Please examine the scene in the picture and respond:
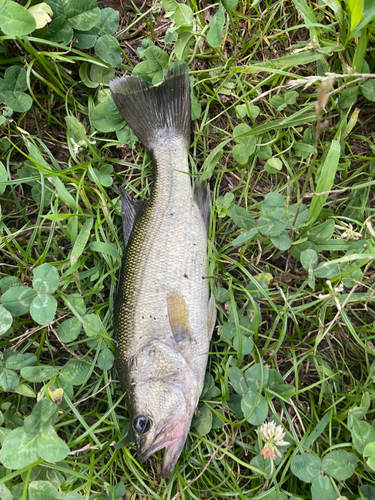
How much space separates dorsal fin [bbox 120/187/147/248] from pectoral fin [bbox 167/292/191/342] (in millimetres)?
594

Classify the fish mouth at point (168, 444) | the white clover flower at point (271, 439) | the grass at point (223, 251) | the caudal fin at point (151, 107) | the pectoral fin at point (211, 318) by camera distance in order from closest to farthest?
the white clover flower at point (271, 439), the fish mouth at point (168, 444), the grass at point (223, 251), the pectoral fin at point (211, 318), the caudal fin at point (151, 107)

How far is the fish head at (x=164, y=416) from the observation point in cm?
217

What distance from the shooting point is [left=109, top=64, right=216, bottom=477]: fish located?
7.30ft

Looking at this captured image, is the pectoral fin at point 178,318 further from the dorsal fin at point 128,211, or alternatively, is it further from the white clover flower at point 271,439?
the white clover flower at point 271,439

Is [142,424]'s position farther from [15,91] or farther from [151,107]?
[15,91]

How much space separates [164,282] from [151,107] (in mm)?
1350

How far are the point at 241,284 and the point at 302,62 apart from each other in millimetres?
1595

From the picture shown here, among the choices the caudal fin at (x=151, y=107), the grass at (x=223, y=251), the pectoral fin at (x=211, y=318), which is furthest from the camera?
the caudal fin at (x=151, y=107)

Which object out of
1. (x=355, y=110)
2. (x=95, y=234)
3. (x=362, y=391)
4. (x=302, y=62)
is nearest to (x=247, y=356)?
(x=362, y=391)

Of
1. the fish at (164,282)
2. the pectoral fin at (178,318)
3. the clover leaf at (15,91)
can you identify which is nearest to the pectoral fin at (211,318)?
the fish at (164,282)

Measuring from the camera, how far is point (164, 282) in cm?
240

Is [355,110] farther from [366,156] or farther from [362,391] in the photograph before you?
[362,391]

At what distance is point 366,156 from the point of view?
8.66ft

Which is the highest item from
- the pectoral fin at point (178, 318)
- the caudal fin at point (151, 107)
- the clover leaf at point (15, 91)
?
the clover leaf at point (15, 91)
